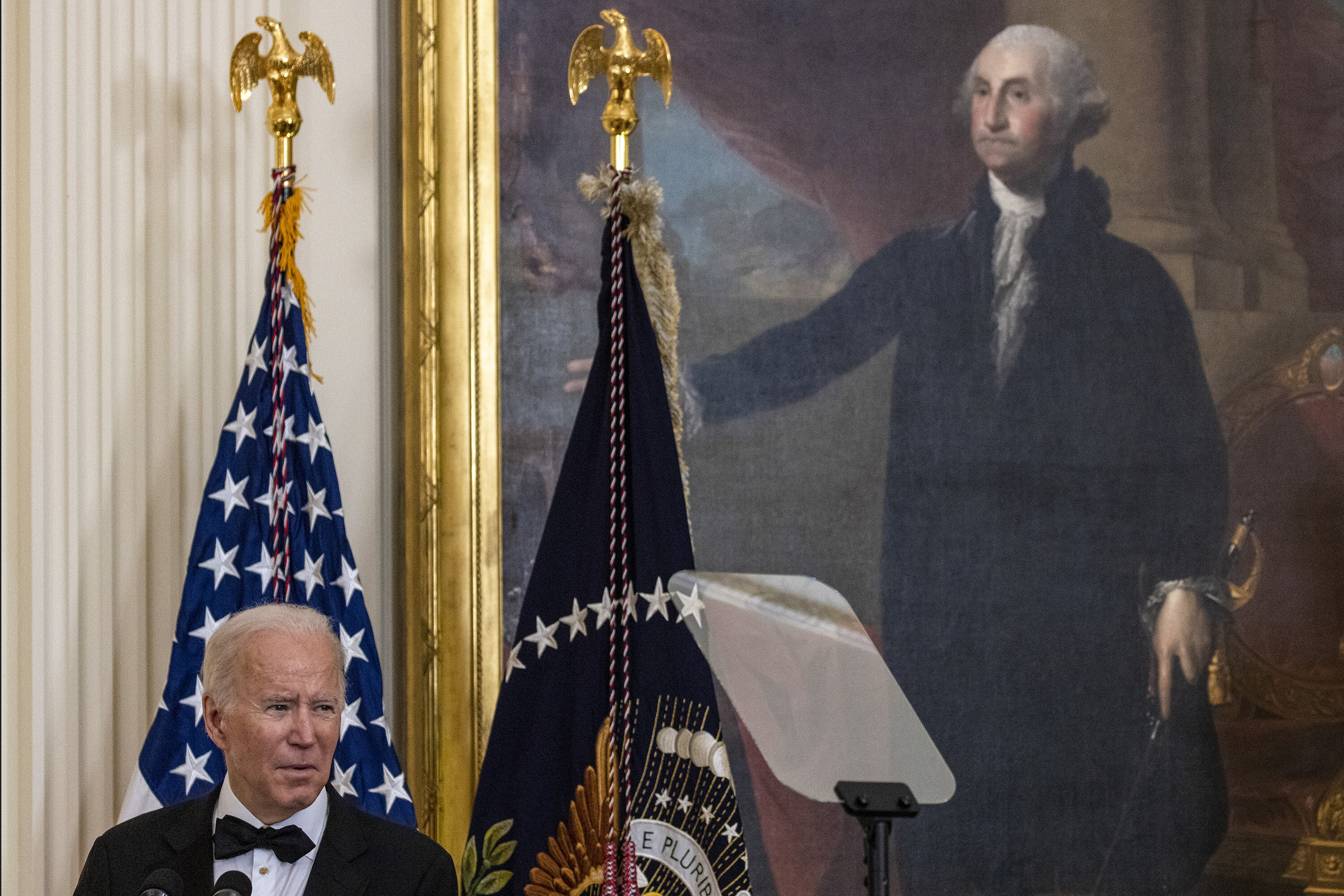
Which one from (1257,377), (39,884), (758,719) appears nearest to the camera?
(39,884)

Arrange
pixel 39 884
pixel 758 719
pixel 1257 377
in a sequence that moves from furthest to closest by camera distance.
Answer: pixel 1257 377 < pixel 758 719 < pixel 39 884

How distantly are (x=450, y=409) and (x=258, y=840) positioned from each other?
182 cm

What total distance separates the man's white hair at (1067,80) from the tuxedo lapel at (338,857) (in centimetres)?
302

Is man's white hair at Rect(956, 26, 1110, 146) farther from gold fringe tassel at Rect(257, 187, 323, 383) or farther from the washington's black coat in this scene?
gold fringe tassel at Rect(257, 187, 323, 383)

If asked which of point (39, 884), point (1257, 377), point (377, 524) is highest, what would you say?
point (1257, 377)

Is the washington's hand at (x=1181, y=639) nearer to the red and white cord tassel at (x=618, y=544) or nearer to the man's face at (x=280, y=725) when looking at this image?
the red and white cord tassel at (x=618, y=544)

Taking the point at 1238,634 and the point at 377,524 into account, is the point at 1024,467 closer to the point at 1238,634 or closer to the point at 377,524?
the point at 1238,634

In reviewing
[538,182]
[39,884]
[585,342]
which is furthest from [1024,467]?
[39,884]

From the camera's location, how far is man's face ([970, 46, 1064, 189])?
441cm

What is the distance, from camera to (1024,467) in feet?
14.3

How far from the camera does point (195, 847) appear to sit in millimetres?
2666

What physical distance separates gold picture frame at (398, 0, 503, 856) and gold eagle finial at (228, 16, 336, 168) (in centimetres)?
40

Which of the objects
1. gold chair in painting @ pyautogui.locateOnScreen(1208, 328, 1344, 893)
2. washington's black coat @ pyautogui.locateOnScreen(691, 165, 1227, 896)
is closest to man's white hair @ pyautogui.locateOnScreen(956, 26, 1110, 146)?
washington's black coat @ pyautogui.locateOnScreen(691, 165, 1227, 896)

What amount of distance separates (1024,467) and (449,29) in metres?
2.21
